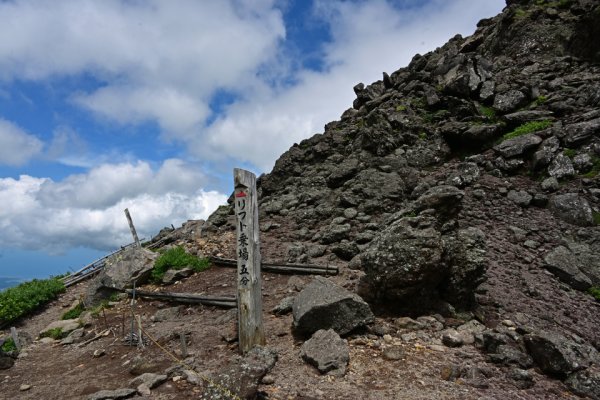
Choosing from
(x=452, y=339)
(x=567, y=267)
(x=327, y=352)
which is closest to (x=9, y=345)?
(x=327, y=352)

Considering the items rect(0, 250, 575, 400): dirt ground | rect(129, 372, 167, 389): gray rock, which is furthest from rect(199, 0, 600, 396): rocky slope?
rect(129, 372, 167, 389): gray rock

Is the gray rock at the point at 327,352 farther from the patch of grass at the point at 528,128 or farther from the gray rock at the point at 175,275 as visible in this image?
the patch of grass at the point at 528,128

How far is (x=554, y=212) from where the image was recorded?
12.2 m

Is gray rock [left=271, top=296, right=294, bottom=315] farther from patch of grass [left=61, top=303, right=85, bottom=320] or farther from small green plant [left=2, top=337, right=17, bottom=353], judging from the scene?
patch of grass [left=61, top=303, right=85, bottom=320]

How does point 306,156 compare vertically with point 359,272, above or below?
above

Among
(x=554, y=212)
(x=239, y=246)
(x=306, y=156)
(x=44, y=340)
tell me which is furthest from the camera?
(x=306, y=156)

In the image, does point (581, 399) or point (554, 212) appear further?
point (554, 212)

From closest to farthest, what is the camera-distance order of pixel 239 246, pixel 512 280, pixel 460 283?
pixel 239 246 → pixel 460 283 → pixel 512 280

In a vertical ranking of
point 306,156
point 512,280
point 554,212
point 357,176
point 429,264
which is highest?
point 306,156

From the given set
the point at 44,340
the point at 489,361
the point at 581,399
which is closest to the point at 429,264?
the point at 489,361

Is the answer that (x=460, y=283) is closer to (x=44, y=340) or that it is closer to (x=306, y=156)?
(x=44, y=340)

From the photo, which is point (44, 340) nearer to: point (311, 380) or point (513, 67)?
point (311, 380)

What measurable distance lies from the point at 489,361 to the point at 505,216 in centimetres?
819

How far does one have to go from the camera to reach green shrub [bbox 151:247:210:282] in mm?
14445
